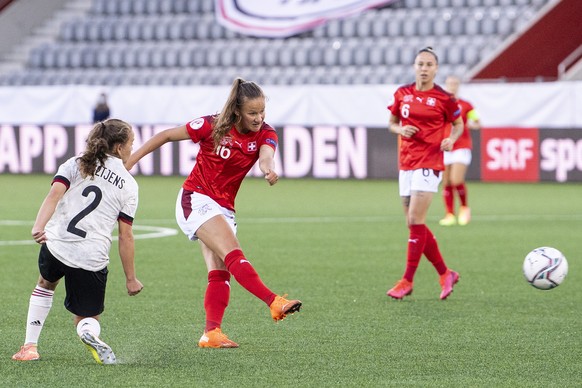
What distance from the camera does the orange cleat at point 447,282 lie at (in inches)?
386

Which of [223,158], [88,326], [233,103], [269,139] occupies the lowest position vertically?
[88,326]

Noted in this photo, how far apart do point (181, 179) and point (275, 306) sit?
1968 centimetres

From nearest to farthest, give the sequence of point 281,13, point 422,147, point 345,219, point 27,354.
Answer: point 27,354, point 422,147, point 345,219, point 281,13

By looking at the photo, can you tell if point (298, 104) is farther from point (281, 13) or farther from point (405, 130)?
point (405, 130)

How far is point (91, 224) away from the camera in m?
6.66

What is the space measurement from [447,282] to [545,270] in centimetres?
96

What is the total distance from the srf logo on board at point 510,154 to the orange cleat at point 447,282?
14.7 meters

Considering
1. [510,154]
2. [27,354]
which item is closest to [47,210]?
[27,354]

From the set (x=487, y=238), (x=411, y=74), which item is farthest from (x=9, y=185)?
(x=487, y=238)

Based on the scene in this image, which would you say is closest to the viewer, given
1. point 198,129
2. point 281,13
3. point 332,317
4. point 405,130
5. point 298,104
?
point 198,129

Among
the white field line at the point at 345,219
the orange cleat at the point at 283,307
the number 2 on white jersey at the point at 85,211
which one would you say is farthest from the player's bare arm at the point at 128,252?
the white field line at the point at 345,219

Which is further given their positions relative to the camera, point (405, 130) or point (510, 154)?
point (510, 154)

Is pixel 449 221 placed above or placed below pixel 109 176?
below

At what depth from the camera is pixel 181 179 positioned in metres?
26.4
